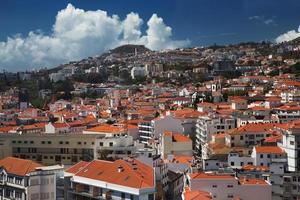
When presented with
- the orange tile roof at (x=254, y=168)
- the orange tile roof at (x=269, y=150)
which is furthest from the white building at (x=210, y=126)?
the orange tile roof at (x=254, y=168)

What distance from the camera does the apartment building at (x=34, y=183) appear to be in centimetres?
1736

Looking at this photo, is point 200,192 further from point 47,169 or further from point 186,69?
point 186,69

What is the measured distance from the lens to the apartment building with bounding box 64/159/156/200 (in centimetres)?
1578

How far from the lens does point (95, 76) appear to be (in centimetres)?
9194

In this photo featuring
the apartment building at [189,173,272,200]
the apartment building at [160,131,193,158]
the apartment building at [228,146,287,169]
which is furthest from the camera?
the apartment building at [160,131,193,158]

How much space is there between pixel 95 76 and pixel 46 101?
25865 millimetres

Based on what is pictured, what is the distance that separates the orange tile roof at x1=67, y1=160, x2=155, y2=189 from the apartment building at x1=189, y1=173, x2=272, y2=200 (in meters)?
1.54

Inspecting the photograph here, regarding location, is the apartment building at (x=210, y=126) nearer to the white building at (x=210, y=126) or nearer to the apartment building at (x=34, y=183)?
the white building at (x=210, y=126)

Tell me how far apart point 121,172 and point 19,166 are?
12.9 ft

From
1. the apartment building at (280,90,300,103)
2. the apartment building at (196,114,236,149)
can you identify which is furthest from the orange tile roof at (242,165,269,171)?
the apartment building at (280,90,300,103)

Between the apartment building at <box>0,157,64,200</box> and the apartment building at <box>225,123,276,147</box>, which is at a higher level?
the apartment building at <box>225,123,276,147</box>

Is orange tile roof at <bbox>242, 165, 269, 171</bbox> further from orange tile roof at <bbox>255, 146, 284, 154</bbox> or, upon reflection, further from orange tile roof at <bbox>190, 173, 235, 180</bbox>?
orange tile roof at <bbox>190, 173, 235, 180</bbox>

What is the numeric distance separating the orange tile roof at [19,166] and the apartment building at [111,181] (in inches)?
48.6

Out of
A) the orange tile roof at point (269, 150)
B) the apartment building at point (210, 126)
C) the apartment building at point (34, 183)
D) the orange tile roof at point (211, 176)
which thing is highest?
the apartment building at point (210, 126)
